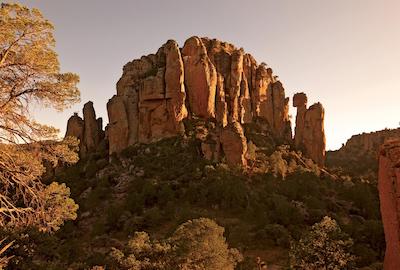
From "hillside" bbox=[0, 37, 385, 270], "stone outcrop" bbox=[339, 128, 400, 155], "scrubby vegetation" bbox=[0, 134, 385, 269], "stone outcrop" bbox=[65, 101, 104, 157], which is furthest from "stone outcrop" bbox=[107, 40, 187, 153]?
"stone outcrop" bbox=[339, 128, 400, 155]

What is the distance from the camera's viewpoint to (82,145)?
221ft

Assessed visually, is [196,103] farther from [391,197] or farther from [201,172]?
[391,197]

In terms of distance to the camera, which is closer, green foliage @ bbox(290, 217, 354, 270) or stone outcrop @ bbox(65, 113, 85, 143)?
green foliage @ bbox(290, 217, 354, 270)

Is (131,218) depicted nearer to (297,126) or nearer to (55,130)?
(55,130)

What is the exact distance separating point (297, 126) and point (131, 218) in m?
42.1

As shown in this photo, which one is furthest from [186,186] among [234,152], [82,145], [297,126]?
[297,126]

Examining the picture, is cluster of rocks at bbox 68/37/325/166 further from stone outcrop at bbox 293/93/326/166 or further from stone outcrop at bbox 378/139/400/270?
stone outcrop at bbox 378/139/400/270

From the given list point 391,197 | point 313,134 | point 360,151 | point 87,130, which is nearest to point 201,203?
point 87,130

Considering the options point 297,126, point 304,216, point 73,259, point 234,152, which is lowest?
point 73,259

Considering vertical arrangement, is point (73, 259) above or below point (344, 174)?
below

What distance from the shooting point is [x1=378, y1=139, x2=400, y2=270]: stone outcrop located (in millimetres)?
15773

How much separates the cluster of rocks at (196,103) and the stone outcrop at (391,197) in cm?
3357

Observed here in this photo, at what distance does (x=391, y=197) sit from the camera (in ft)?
53.0

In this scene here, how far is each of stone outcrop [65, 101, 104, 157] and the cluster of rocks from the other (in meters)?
1.17
